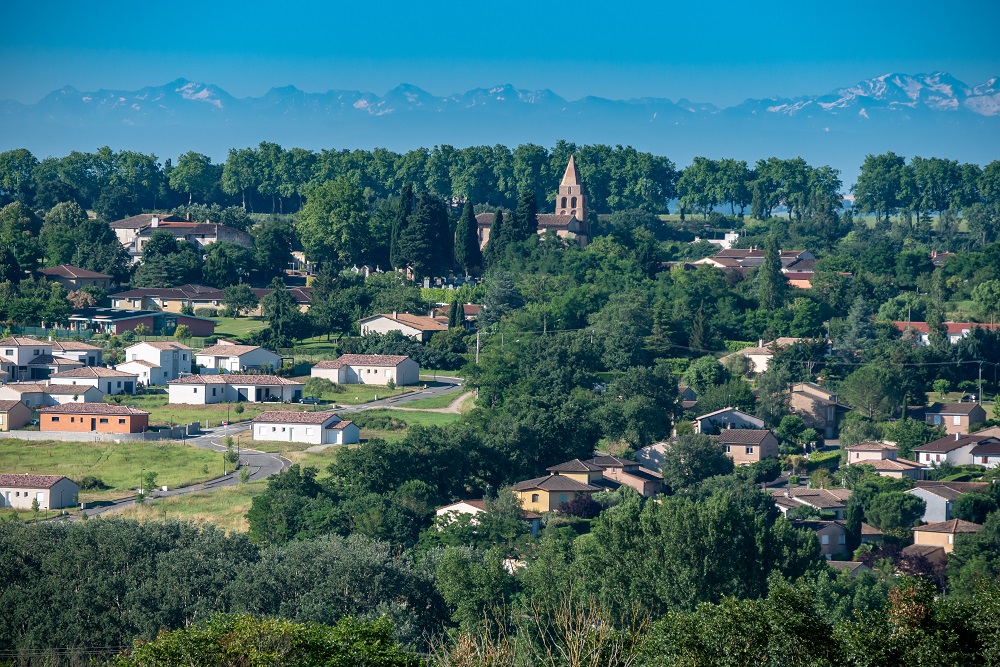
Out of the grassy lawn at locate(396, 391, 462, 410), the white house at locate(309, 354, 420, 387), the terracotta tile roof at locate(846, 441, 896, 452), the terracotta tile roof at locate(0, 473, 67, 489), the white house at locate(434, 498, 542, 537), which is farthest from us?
the white house at locate(309, 354, 420, 387)

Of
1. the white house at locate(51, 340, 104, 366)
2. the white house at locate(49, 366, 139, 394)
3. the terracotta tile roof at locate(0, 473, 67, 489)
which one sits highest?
the white house at locate(51, 340, 104, 366)

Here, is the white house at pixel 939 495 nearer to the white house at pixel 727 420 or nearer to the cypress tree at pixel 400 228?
the white house at pixel 727 420

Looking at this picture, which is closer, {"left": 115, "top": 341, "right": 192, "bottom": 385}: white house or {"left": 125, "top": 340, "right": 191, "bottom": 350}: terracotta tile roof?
{"left": 115, "top": 341, "right": 192, "bottom": 385}: white house

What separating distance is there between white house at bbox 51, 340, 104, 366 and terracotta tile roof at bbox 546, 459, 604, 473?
1533 centimetres

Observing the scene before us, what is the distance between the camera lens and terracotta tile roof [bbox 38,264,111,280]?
5359 cm

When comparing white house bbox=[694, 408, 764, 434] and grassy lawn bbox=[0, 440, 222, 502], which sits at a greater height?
white house bbox=[694, 408, 764, 434]

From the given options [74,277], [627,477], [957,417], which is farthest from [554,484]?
[74,277]

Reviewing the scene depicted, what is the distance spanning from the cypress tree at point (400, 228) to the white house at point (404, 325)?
7.11 m

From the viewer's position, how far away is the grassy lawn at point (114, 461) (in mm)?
34594

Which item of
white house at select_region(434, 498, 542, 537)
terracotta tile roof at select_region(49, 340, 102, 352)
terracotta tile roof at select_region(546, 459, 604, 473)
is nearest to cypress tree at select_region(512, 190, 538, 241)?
terracotta tile roof at select_region(49, 340, 102, 352)

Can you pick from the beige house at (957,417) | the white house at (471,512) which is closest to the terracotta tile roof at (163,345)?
the white house at (471,512)

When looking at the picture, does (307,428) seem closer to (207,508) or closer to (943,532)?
(207,508)

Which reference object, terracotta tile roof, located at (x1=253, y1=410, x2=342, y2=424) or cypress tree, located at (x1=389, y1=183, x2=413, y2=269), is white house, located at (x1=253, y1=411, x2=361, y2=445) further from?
cypress tree, located at (x1=389, y1=183, x2=413, y2=269)

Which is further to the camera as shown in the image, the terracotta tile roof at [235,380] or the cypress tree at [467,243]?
the cypress tree at [467,243]
